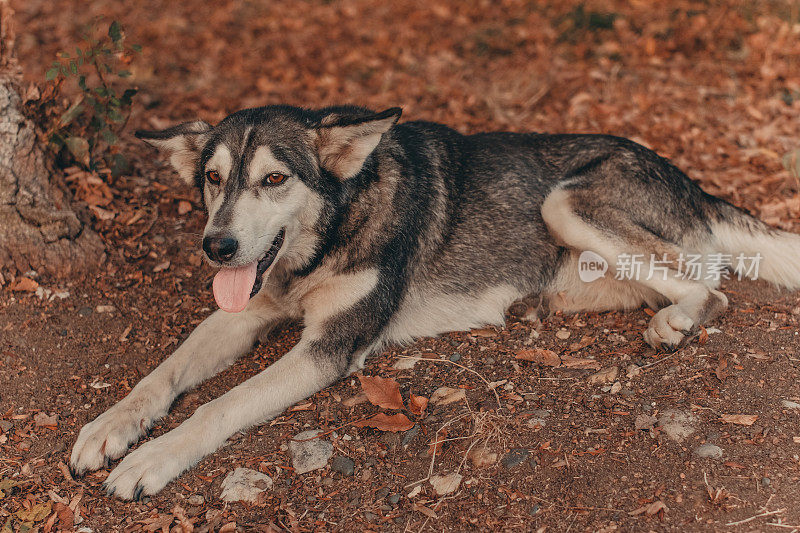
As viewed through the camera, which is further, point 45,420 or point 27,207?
point 27,207

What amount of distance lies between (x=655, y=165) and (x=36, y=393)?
4495mm

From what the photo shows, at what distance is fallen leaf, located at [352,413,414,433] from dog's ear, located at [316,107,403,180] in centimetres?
148

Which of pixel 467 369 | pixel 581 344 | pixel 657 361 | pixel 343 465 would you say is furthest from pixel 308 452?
pixel 657 361

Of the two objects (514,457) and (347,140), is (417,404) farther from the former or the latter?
(347,140)

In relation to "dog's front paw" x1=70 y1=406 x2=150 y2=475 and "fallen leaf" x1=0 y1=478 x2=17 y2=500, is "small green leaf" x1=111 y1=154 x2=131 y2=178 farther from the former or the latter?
"fallen leaf" x1=0 y1=478 x2=17 y2=500

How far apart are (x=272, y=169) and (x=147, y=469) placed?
1788 mm

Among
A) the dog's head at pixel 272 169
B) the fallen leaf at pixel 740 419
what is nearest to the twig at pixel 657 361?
the fallen leaf at pixel 740 419

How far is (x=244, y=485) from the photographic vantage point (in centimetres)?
375

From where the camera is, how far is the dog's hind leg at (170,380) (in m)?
3.93

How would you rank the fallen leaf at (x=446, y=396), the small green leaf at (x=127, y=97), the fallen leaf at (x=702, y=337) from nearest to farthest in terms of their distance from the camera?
the fallen leaf at (x=446, y=396) < the fallen leaf at (x=702, y=337) < the small green leaf at (x=127, y=97)

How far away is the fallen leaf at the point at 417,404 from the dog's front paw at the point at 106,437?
1.56 meters

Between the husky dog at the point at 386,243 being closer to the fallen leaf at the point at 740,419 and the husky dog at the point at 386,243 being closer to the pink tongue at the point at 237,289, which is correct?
the pink tongue at the point at 237,289

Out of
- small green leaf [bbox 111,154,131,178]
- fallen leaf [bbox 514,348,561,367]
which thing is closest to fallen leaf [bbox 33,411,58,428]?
small green leaf [bbox 111,154,131,178]

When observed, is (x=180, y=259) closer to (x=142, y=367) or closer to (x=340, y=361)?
(x=142, y=367)
